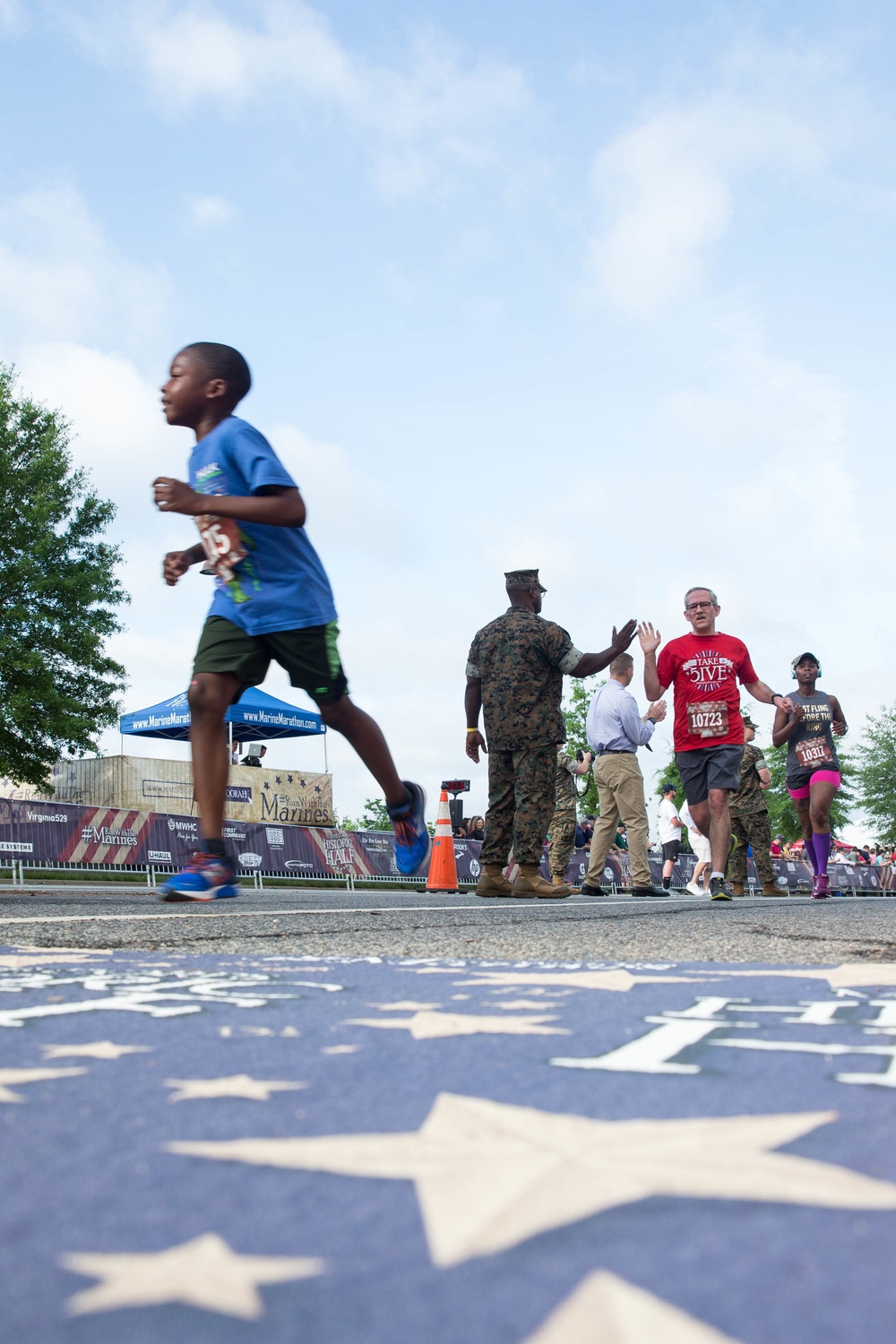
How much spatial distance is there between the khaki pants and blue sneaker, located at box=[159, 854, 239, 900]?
546 centimetres

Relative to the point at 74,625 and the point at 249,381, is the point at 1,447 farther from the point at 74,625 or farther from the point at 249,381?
the point at 249,381

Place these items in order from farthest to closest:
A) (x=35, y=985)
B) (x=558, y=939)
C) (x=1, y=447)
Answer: (x=1, y=447), (x=558, y=939), (x=35, y=985)

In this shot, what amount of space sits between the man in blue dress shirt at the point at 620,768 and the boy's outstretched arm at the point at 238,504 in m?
5.63

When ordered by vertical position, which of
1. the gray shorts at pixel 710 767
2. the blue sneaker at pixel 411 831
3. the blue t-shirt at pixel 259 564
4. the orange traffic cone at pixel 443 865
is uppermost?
the blue t-shirt at pixel 259 564

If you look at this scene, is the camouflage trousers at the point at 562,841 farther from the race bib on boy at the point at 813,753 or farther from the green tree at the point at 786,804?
the green tree at the point at 786,804

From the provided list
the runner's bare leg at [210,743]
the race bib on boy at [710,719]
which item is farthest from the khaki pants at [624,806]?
the runner's bare leg at [210,743]

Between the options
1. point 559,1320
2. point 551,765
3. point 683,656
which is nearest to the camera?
point 559,1320

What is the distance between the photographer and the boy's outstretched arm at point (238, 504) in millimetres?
3771

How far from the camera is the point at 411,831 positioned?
4.70m

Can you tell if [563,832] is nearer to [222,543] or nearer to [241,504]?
[222,543]

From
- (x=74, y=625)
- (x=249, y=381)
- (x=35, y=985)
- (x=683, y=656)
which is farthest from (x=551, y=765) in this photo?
(x=74, y=625)

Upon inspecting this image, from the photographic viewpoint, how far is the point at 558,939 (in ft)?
8.89

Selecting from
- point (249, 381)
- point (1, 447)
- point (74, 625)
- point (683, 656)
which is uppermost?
point (1, 447)

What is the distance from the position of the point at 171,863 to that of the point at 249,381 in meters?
12.3
